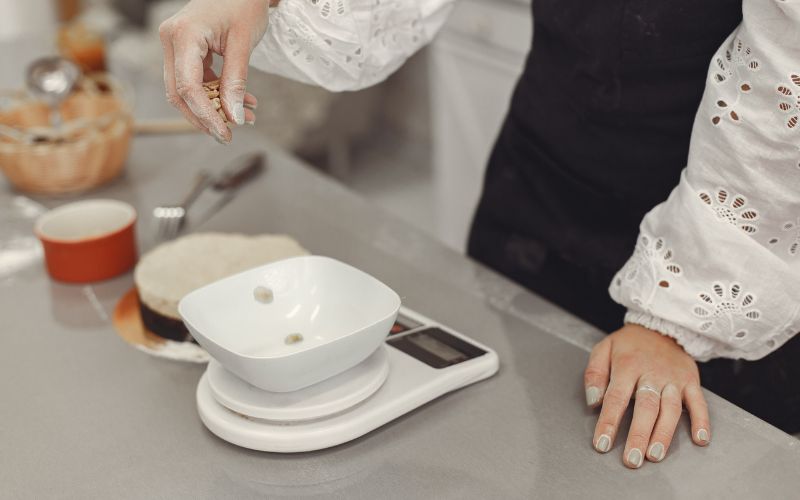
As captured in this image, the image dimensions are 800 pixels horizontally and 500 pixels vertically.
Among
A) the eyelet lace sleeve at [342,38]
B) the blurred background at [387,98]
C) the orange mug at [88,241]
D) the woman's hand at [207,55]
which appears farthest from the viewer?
the blurred background at [387,98]

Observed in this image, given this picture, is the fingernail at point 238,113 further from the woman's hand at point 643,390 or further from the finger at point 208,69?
the woman's hand at point 643,390

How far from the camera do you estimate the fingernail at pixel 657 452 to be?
79 centimetres

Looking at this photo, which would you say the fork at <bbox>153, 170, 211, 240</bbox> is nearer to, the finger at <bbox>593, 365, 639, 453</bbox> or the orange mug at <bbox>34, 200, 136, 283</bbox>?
the orange mug at <bbox>34, 200, 136, 283</bbox>

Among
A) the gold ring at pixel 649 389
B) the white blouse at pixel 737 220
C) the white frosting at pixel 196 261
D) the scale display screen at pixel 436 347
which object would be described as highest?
the white blouse at pixel 737 220

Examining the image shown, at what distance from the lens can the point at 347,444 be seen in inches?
32.8

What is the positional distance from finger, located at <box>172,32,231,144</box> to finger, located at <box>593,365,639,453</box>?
47 centimetres

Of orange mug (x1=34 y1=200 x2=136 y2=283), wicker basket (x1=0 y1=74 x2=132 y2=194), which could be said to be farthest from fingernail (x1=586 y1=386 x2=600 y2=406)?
wicker basket (x1=0 y1=74 x2=132 y2=194)

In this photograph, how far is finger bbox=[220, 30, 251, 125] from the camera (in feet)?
2.88

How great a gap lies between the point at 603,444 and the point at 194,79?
539 millimetres

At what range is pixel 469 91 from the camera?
2422mm

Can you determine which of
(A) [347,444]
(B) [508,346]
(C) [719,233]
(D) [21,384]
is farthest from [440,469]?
(D) [21,384]

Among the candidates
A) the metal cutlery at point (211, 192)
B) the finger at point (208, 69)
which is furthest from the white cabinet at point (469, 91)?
the finger at point (208, 69)

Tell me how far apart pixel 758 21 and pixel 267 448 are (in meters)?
0.63

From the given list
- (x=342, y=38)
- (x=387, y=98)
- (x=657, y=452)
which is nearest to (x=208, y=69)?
(x=342, y=38)
